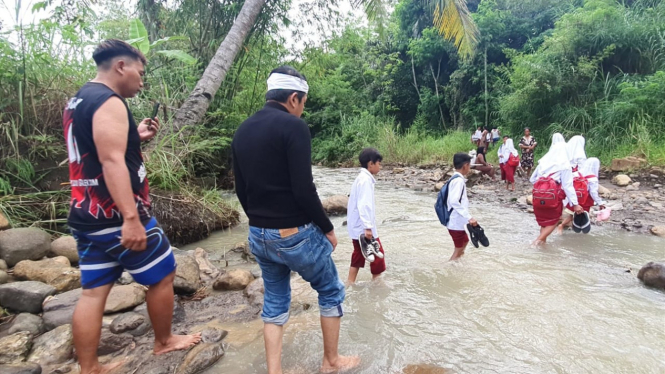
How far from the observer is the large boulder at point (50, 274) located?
131 inches

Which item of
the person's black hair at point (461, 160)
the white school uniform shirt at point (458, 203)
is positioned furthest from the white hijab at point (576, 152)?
the white school uniform shirt at point (458, 203)

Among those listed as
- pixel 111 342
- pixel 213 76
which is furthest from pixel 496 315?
pixel 213 76

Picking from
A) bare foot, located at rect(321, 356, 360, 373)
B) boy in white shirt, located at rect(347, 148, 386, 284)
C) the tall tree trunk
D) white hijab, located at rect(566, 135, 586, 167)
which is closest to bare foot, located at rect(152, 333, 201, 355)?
bare foot, located at rect(321, 356, 360, 373)

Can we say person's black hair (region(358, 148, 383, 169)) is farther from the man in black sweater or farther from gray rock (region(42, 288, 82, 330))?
gray rock (region(42, 288, 82, 330))

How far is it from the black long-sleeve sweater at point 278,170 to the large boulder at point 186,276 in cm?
188

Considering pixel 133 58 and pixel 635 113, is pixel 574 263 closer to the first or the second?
pixel 133 58

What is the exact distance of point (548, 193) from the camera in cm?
512

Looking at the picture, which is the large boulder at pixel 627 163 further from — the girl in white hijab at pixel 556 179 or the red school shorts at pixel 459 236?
the red school shorts at pixel 459 236

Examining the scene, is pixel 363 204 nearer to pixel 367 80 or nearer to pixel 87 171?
pixel 87 171

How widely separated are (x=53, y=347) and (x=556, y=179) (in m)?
5.70

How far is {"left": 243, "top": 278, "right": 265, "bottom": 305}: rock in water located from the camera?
3482 mm

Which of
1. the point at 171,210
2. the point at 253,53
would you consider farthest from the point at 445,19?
the point at 171,210

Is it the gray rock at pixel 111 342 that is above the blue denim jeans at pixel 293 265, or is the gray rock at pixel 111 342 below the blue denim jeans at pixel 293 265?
below

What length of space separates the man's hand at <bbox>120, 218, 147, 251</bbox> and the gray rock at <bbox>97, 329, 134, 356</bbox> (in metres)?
1.02
